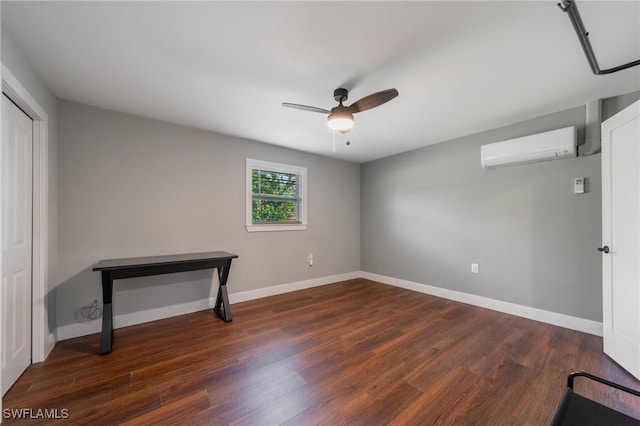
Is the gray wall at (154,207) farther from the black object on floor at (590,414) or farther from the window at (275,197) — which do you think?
the black object on floor at (590,414)

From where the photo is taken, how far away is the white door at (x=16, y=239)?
1706mm

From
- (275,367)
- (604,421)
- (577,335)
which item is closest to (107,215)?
(275,367)

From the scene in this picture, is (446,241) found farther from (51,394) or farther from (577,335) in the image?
(51,394)

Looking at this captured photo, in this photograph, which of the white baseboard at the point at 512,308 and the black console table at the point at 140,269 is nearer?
the black console table at the point at 140,269

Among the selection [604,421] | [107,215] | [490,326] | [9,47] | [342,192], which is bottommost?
[490,326]

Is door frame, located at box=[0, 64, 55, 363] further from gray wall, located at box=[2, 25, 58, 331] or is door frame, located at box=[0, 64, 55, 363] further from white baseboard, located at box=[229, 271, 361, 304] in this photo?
white baseboard, located at box=[229, 271, 361, 304]

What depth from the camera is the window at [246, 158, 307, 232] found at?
3844mm

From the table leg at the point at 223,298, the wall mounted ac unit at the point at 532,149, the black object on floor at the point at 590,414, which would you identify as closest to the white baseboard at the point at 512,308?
the wall mounted ac unit at the point at 532,149

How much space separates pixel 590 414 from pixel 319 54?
2.43m

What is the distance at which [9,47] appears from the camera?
164 cm

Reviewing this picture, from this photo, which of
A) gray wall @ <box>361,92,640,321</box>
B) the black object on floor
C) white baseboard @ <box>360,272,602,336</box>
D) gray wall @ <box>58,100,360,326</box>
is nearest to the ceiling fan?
gray wall @ <box>58,100,360,326</box>

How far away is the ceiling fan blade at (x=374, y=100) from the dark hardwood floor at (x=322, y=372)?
7.12ft

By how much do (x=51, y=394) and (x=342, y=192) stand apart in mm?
4297

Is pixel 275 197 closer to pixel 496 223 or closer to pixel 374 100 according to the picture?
pixel 374 100
